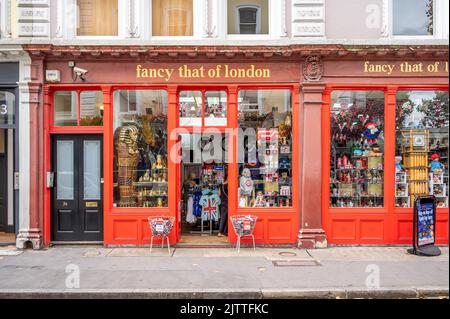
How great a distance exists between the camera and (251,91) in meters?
10.8

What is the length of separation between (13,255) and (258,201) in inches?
232

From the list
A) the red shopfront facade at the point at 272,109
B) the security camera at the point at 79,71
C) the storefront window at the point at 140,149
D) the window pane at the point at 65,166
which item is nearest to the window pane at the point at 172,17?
the red shopfront facade at the point at 272,109

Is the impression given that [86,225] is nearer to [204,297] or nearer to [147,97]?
[147,97]

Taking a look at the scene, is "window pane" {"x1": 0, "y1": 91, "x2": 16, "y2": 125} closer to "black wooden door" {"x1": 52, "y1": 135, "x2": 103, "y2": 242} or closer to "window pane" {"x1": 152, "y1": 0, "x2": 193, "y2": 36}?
"black wooden door" {"x1": 52, "y1": 135, "x2": 103, "y2": 242}

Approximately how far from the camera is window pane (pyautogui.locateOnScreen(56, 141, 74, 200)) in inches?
431

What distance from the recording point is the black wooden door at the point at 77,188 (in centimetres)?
1088

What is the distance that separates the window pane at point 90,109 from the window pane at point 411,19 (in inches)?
305

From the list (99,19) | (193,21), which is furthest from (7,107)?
(193,21)

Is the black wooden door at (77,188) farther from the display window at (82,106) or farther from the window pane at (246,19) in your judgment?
the window pane at (246,19)

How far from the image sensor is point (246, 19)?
1105 centimetres

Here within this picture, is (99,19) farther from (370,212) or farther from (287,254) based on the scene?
(370,212)

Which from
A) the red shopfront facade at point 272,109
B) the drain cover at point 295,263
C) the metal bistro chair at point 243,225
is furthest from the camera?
the red shopfront facade at point 272,109

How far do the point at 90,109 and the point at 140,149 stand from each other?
1.60m

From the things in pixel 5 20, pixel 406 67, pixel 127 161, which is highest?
pixel 5 20
